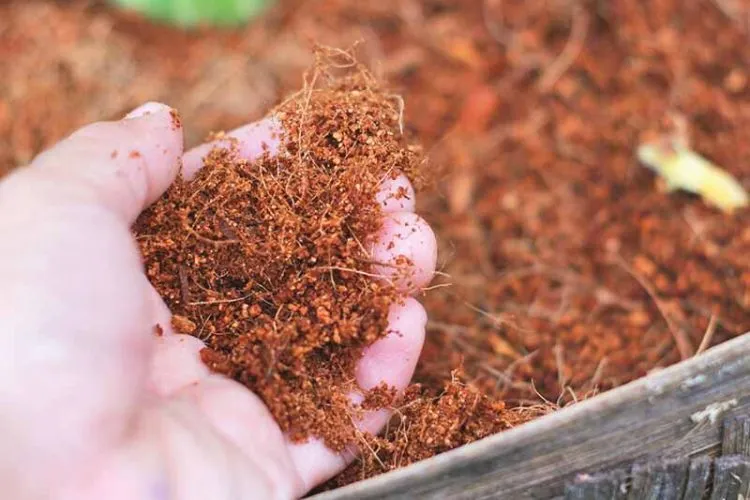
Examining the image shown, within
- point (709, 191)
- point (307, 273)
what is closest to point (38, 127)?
point (307, 273)

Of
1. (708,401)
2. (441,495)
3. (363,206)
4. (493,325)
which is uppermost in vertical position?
(363,206)

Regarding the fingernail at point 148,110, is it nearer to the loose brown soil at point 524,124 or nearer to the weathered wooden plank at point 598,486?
the loose brown soil at point 524,124

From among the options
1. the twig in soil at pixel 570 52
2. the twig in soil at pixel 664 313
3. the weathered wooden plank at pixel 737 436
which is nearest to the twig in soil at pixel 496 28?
the twig in soil at pixel 570 52

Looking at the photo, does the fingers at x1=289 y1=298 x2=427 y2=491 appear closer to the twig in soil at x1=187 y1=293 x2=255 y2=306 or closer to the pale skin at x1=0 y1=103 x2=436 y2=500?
the pale skin at x1=0 y1=103 x2=436 y2=500

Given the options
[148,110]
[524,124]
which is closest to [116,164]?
[148,110]

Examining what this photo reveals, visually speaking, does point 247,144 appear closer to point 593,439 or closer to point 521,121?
point 593,439

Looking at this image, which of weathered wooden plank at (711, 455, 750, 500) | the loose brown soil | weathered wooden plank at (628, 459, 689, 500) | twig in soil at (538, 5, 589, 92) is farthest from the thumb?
twig in soil at (538, 5, 589, 92)

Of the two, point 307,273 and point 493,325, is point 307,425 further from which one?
point 493,325
